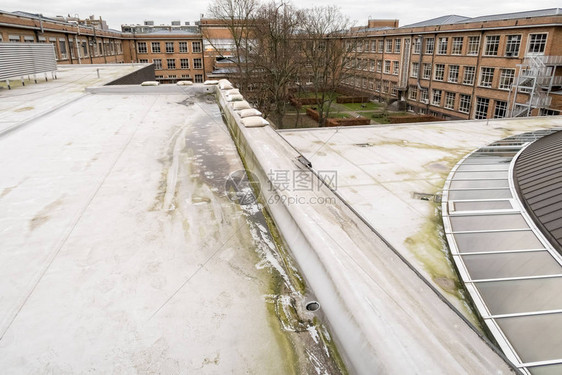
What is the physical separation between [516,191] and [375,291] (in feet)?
31.7

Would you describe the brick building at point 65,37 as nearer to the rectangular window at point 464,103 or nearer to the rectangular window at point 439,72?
the rectangular window at point 439,72

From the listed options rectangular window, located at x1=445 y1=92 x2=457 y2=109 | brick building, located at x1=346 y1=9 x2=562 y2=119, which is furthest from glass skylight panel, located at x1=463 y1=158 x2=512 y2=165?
rectangular window, located at x1=445 y1=92 x2=457 y2=109

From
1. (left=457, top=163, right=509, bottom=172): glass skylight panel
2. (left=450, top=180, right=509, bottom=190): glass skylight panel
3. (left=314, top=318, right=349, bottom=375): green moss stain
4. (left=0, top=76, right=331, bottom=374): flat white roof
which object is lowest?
(left=450, top=180, right=509, bottom=190): glass skylight panel

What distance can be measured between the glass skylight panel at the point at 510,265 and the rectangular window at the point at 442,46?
4625cm

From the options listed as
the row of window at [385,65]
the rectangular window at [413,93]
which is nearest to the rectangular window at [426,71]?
the rectangular window at [413,93]

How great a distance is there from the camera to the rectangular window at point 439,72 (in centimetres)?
4813

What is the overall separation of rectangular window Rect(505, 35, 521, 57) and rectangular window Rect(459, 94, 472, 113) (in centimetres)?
657

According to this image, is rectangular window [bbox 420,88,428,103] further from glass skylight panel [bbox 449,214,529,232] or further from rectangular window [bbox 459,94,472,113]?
glass skylight panel [bbox 449,214,529,232]

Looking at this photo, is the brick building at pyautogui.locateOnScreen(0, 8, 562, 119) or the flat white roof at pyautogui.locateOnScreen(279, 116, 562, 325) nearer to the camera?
the flat white roof at pyautogui.locateOnScreen(279, 116, 562, 325)

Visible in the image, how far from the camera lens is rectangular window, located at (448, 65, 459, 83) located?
45428 millimetres

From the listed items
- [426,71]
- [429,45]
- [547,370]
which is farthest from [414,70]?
[547,370]

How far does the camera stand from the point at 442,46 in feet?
156

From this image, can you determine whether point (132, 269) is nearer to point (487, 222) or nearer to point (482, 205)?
point (487, 222)

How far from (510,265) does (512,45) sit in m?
39.2
